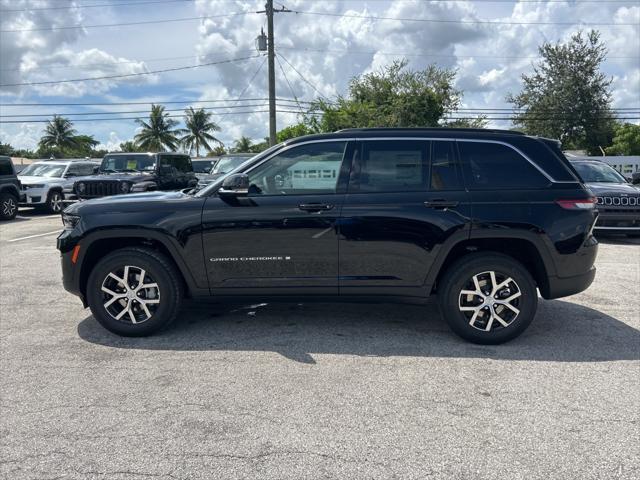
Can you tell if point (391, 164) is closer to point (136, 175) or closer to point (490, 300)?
point (490, 300)

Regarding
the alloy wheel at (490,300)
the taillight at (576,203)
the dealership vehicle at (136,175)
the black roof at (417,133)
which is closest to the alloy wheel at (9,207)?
the dealership vehicle at (136,175)

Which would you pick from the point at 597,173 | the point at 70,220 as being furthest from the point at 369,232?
the point at 597,173

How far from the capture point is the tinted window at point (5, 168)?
15200mm

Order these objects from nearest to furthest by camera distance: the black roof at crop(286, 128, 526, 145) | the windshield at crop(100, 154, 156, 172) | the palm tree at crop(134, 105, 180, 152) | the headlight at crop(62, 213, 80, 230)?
the black roof at crop(286, 128, 526, 145)
the headlight at crop(62, 213, 80, 230)
the windshield at crop(100, 154, 156, 172)
the palm tree at crop(134, 105, 180, 152)

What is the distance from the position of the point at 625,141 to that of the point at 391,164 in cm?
4436

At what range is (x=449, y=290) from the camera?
4.50 m

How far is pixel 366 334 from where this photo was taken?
15.8 ft

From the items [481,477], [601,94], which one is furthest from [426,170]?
[601,94]

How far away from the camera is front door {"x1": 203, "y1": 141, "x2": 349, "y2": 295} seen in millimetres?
4484

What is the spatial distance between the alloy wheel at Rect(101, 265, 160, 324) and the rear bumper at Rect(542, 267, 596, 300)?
3.43 m

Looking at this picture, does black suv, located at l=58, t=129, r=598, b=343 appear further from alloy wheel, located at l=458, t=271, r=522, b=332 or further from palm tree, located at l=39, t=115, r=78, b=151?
palm tree, located at l=39, t=115, r=78, b=151

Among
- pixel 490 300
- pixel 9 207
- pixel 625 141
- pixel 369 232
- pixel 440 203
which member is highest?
pixel 625 141

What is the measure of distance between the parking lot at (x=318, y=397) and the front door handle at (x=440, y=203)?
1.20 m

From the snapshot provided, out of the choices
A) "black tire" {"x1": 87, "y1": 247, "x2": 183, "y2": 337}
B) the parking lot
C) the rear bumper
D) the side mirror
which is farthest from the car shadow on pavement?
the side mirror
